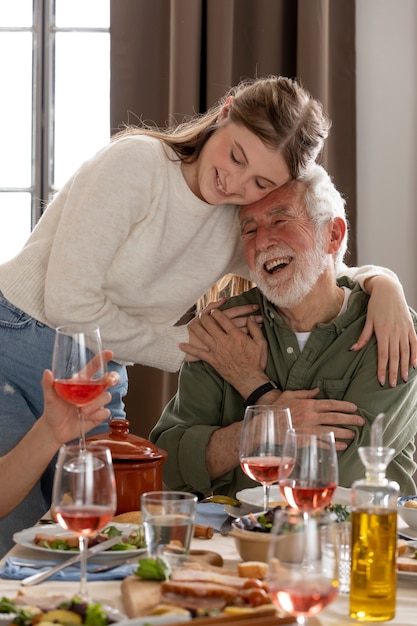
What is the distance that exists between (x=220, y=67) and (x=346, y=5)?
0.53 meters

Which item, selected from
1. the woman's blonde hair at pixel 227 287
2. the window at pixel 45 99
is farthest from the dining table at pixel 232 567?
the window at pixel 45 99

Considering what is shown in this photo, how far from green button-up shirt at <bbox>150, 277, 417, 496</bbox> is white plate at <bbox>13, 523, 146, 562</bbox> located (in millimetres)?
634

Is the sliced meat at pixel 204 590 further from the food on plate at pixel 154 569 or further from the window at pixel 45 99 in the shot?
the window at pixel 45 99

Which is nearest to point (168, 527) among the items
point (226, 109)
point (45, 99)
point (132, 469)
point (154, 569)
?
point (154, 569)

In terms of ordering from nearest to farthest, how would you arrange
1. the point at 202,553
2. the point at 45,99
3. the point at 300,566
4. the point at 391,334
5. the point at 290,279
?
the point at 300,566, the point at 202,553, the point at 391,334, the point at 290,279, the point at 45,99

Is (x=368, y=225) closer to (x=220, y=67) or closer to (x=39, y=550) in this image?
(x=220, y=67)

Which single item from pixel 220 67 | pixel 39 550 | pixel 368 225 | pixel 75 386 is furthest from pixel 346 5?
pixel 39 550

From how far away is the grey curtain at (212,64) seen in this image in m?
3.41

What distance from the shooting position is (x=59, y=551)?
4.54ft

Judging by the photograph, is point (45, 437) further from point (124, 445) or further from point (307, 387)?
point (307, 387)

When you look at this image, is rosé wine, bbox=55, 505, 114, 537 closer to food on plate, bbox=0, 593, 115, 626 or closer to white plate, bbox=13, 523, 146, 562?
food on plate, bbox=0, 593, 115, 626

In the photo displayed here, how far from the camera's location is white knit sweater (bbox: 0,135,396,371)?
7.05 ft

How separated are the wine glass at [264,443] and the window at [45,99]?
7.85ft

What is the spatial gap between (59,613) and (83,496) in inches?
5.9
